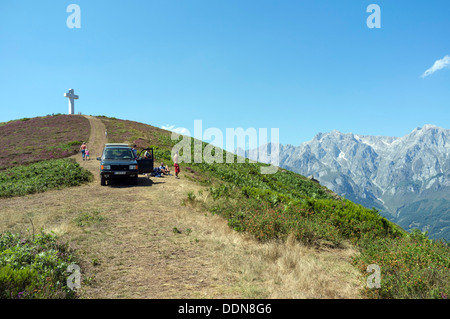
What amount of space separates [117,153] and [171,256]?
12135 millimetres

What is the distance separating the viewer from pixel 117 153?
56.2 ft

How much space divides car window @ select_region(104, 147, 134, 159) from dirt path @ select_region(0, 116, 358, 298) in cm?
511

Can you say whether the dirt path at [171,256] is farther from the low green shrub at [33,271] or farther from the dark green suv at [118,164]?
the dark green suv at [118,164]

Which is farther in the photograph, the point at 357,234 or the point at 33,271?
the point at 357,234

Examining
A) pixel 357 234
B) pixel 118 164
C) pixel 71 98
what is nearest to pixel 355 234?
pixel 357 234

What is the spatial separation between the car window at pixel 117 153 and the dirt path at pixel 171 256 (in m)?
5.11

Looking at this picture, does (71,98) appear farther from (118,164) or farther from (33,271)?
(33,271)

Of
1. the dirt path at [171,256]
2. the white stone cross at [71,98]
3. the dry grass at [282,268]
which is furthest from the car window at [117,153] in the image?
the white stone cross at [71,98]

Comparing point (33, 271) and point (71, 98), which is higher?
point (71, 98)

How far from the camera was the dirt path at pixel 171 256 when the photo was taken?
505 centimetres

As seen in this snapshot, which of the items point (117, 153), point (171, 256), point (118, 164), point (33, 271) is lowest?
point (171, 256)
